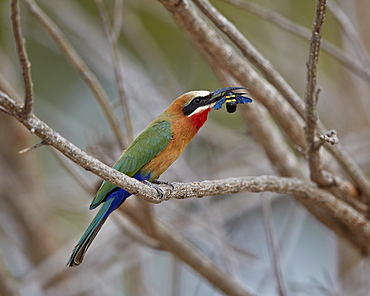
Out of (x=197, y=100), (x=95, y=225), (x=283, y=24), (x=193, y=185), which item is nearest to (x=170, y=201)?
(x=283, y=24)

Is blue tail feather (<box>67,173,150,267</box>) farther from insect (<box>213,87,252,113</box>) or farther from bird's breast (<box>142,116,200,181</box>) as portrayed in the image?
insect (<box>213,87,252,113</box>)

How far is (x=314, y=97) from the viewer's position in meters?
2.70

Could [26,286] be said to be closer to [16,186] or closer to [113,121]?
[16,186]

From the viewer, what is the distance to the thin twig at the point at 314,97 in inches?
96.5

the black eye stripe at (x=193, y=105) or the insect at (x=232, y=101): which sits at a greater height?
the black eye stripe at (x=193, y=105)

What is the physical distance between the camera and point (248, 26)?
22.3ft

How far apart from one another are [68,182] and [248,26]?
2760mm

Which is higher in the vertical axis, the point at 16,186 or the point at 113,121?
the point at 113,121

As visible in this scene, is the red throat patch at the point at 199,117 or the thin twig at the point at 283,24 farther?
the thin twig at the point at 283,24

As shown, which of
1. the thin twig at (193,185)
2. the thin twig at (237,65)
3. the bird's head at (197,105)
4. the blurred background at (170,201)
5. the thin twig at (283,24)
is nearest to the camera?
the thin twig at (193,185)

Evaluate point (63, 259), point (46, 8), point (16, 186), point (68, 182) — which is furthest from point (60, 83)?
point (63, 259)

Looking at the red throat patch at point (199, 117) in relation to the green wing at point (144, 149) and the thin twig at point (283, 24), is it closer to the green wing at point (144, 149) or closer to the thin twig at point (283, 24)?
the green wing at point (144, 149)

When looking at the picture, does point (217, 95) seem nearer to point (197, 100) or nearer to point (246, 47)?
point (197, 100)

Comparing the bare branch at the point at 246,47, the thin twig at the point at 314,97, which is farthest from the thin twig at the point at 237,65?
the thin twig at the point at 314,97
